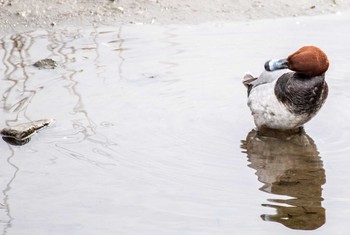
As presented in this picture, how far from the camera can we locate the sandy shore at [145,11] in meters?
8.17

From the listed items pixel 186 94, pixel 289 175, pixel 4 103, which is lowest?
pixel 289 175

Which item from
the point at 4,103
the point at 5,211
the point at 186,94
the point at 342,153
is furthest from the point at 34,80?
the point at 342,153

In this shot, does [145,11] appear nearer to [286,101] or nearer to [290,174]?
[286,101]

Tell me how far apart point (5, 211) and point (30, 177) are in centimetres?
48

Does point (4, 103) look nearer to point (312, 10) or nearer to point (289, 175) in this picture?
point (289, 175)

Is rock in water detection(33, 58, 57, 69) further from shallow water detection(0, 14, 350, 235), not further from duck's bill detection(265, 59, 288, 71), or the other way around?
duck's bill detection(265, 59, 288, 71)

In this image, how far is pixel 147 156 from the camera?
5387 mm

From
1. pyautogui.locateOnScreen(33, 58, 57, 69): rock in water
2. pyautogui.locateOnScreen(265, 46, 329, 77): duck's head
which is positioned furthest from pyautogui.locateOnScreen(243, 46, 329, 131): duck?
pyautogui.locateOnScreen(33, 58, 57, 69): rock in water

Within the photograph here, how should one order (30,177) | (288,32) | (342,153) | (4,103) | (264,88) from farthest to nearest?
1. (288,32)
2. (4,103)
3. (264,88)
4. (342,153)
5. (30,177)

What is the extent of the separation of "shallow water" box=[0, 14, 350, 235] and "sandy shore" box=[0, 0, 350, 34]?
0.66 feet

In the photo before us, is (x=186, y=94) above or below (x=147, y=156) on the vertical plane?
above

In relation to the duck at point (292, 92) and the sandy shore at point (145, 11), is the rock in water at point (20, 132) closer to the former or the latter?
the duck at point (292, 92)

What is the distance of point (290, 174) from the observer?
5.27 meters

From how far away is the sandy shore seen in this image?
26.8 feet
